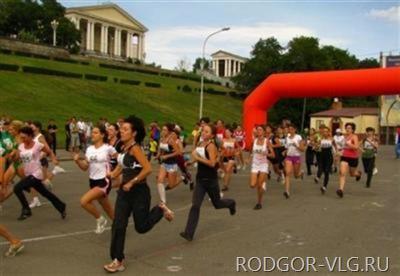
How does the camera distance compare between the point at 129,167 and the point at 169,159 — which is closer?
Result: the point at 129,167

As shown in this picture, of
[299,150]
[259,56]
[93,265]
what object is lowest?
[93,265]

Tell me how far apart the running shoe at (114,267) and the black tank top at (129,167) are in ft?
3.14

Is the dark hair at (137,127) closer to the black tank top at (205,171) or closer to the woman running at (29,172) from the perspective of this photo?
the black tank top at (205,171)

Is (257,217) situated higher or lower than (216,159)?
lower

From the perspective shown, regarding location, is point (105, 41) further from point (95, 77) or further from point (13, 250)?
point (13, 250)

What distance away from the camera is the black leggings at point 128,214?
20.9 feet

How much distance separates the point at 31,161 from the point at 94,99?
41.0 metres

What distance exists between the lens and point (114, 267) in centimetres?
627

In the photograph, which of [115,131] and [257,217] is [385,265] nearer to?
[257,217]

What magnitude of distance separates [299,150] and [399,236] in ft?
17.2

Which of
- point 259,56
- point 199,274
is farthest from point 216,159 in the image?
point 259,56

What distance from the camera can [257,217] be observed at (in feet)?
33.0

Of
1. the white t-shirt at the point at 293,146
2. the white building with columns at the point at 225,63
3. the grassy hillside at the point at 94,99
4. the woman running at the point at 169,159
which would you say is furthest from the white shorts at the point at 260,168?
the white building with columns at the point at 225,63

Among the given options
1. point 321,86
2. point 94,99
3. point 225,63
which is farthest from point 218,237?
point 225,63
